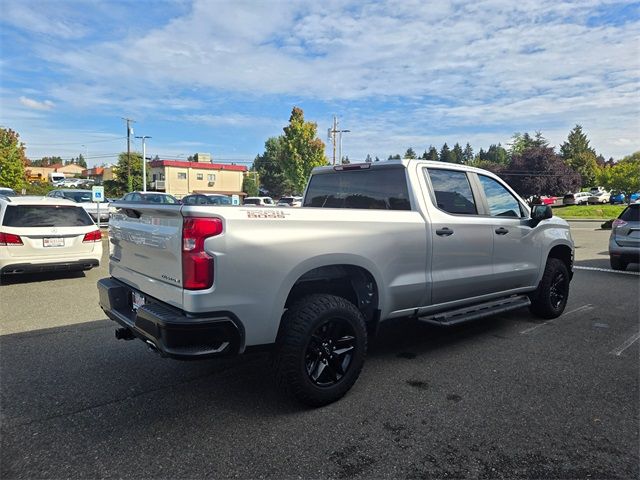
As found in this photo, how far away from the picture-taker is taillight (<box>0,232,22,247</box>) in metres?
7.17

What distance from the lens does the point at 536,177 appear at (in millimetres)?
55688

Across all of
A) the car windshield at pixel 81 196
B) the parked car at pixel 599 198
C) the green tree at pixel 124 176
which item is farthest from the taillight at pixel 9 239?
the parked car at pixel 599 198

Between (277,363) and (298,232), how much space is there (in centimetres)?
93

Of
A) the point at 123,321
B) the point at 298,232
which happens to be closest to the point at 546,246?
the point at 298,232

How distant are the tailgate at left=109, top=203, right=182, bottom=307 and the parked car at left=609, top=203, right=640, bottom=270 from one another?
9.72m

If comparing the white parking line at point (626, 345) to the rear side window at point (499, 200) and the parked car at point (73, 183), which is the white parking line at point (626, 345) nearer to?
the rear side window at point (499, 200)

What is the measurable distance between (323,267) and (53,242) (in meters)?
6.06

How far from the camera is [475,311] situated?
4.62m

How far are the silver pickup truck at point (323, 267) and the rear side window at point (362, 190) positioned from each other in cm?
1

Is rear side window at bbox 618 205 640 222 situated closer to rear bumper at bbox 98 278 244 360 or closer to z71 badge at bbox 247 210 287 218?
z71 badge at bbox 247 210 287 218

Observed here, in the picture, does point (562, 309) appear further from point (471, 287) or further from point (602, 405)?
point (602, 405)

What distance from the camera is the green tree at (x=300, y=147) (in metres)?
49.9

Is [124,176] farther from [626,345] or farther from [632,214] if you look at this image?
[626,345]

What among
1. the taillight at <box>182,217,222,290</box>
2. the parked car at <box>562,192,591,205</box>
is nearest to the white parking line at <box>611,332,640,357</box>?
the taillight at <box>182,217,222,290</box>
